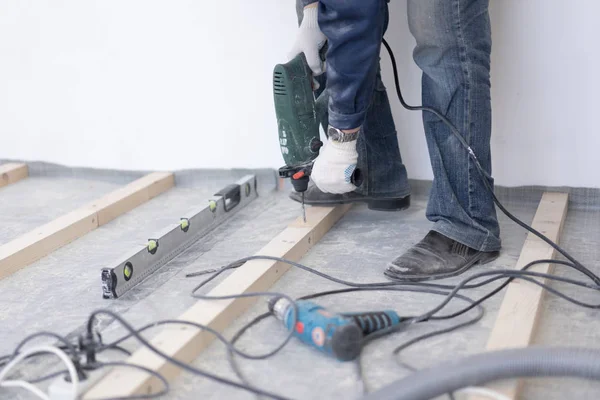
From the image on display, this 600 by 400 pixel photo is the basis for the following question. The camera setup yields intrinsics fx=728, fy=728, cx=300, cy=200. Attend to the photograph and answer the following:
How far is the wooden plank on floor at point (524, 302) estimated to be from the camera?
4.44ft

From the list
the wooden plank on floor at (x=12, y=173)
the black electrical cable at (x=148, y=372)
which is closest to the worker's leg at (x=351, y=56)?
the black electrical cable at (x=148, y=372)

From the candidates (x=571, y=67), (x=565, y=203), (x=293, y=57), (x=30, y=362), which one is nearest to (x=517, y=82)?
(x=571, y=67)

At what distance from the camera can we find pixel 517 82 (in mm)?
2201

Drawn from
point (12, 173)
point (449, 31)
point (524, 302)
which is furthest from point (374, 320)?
point (12, 173)

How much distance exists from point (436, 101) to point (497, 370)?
85 cm

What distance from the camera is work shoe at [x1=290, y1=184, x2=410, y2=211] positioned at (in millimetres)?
2182

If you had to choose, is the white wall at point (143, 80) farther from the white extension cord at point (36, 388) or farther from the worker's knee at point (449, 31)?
the white extension cord at point (36, 388)

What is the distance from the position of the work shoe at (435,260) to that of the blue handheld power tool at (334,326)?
0.89 feet

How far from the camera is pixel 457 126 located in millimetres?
1759

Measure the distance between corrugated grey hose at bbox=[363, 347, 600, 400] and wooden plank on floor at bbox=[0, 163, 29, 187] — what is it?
2.06 m

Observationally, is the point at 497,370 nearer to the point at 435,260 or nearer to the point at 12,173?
the point at 435,260

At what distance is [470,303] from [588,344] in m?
0.26

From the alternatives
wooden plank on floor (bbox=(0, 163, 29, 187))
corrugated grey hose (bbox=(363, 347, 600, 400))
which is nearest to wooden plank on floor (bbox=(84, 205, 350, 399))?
corrugated grey hose (bbox=(363, 347, 600, 400))

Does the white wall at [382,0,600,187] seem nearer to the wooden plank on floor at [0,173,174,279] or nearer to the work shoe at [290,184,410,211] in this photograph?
the work shoe at [290,184,410,211]
